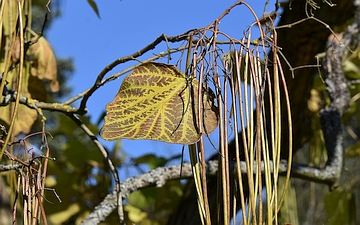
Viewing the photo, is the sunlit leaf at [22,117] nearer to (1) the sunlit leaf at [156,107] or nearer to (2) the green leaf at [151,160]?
(1) the sunlit leaf at [156,107]

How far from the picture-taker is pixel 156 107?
0.36 m

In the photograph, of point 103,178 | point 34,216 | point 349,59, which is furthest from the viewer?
point 349,59

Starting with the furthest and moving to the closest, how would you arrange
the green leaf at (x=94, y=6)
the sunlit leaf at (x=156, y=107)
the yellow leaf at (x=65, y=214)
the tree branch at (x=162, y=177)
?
the yellow leaf at (x=65, y=214) → the green leaf at (x=94, y=6) → the tree branch at (x=162, y=177) → the sunlit leaf at (x=156, y=107)

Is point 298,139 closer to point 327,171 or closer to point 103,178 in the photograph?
point 327,171

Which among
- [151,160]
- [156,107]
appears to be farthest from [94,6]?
[151,160]

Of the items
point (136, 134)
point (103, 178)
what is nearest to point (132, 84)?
point (136, 134)

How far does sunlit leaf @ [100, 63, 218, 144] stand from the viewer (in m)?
0.34

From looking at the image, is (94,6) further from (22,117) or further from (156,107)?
(156,107)

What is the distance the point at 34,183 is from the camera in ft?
1.16

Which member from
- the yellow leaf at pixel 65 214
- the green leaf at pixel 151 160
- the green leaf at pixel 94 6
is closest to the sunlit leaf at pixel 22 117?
the green leaf at pixel 94 6

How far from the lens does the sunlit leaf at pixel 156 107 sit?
0.34 metres

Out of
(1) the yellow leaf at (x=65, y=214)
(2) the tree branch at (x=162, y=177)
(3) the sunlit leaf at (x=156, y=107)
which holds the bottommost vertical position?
(1) the yellow leaf at (x=65, y=214)

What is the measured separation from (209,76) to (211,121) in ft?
0.10

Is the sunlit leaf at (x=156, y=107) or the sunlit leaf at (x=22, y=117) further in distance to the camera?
the sunlit leaf at (x=22, y=117)
